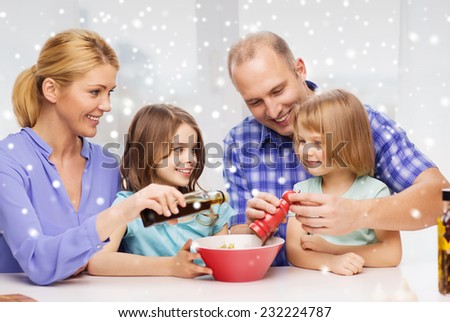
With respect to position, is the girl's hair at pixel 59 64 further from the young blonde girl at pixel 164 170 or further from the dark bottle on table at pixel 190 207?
the dark bottle on table at pixel 190 207

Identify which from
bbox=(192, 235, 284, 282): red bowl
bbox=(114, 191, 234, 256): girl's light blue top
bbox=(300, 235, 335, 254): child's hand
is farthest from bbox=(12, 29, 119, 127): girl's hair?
bbox=(300, 235, 335, 254): child's hand

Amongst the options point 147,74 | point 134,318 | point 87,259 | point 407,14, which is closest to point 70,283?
point 87,259

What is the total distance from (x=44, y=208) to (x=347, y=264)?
0.70m

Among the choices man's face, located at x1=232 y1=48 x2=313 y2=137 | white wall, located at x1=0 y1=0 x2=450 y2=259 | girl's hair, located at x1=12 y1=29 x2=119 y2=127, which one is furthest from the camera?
white wall, located at x1=0 y1=0 x2=450 y2=259

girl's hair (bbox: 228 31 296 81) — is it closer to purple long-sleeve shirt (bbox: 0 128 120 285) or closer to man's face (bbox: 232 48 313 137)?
man's face (bbox: 232 48 313 137)

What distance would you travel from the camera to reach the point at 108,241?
130 cm

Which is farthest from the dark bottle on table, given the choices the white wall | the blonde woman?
the white wall

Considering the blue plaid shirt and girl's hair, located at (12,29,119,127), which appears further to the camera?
the blue plaid shirt

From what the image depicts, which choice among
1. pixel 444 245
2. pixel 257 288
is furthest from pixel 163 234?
pixel 444 245

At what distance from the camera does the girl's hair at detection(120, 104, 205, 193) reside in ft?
4.87

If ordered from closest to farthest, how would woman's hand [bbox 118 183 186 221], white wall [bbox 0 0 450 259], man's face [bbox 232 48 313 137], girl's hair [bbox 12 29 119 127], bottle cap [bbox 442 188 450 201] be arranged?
bottle cap [bbox 442 188 450 201] → woman's hand [bbox 118 183 186 221] → girl's hair [bbox 12 29 119 127] → man's face [bbox 232 48 313 137] → white wall [bbox 0 0 450 259]

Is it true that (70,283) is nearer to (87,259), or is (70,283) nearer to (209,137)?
(87,259)

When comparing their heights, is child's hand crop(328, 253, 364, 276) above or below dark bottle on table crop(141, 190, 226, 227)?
below

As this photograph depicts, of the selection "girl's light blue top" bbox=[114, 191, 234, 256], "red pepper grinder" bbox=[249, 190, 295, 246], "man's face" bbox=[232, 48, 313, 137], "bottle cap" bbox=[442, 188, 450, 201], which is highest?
"man's face" bbox=[232, 48, 313, 137]
